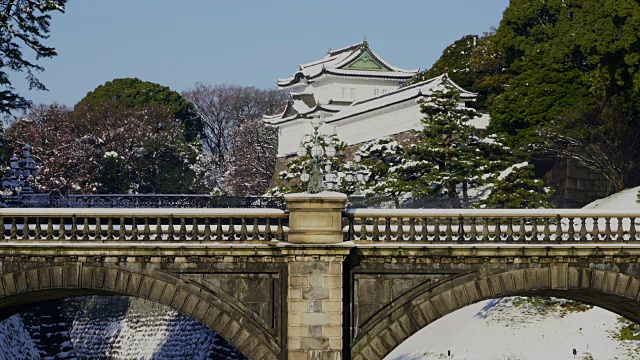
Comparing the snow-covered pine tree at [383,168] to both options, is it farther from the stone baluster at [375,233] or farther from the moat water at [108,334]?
the stone baluster at [375,233]

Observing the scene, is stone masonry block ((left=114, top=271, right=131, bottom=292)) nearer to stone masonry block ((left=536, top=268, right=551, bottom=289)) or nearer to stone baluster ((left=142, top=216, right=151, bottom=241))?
stone baluster ((left=142, top=216, right=151, bottom=241))

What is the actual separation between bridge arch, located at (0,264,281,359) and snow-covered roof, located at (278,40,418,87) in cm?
8784

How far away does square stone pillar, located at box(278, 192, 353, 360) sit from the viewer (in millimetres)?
32219

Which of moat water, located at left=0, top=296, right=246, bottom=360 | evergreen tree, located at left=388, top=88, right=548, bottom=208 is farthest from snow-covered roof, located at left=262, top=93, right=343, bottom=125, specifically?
evergreen tree, located at left=388, top=88, right=548, bottom=208

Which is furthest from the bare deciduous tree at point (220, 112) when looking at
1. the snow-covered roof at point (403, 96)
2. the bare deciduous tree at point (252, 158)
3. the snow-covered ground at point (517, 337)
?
the snow-covered ground at point (517, 337)

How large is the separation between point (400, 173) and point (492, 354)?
15855 millimetres

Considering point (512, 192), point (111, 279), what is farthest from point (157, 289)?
point (512, 192)

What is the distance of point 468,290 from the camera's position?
32.8 meters

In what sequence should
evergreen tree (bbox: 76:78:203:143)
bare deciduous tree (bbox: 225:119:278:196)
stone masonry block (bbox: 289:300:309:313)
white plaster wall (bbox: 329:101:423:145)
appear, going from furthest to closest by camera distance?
evergreen tree (bbox: 76:78:203:143), bare deciduous tree (bbox: 225:119:278:196), white plaster wall (bbox: 329:101:423:145), stone masonry block (bbox: 289:300:309:313)

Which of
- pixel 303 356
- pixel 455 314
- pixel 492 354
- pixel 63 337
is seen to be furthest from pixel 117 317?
pixel 303 356

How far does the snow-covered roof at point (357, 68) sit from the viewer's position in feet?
397

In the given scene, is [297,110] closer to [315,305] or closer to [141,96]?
[141,96]

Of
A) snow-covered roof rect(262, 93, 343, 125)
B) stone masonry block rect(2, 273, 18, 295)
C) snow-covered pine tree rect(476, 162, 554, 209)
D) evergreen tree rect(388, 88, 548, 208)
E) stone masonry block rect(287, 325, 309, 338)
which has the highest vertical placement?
snow-covered roof rect(262, 93, 343, 125)

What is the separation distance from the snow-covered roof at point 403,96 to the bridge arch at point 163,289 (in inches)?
1914
